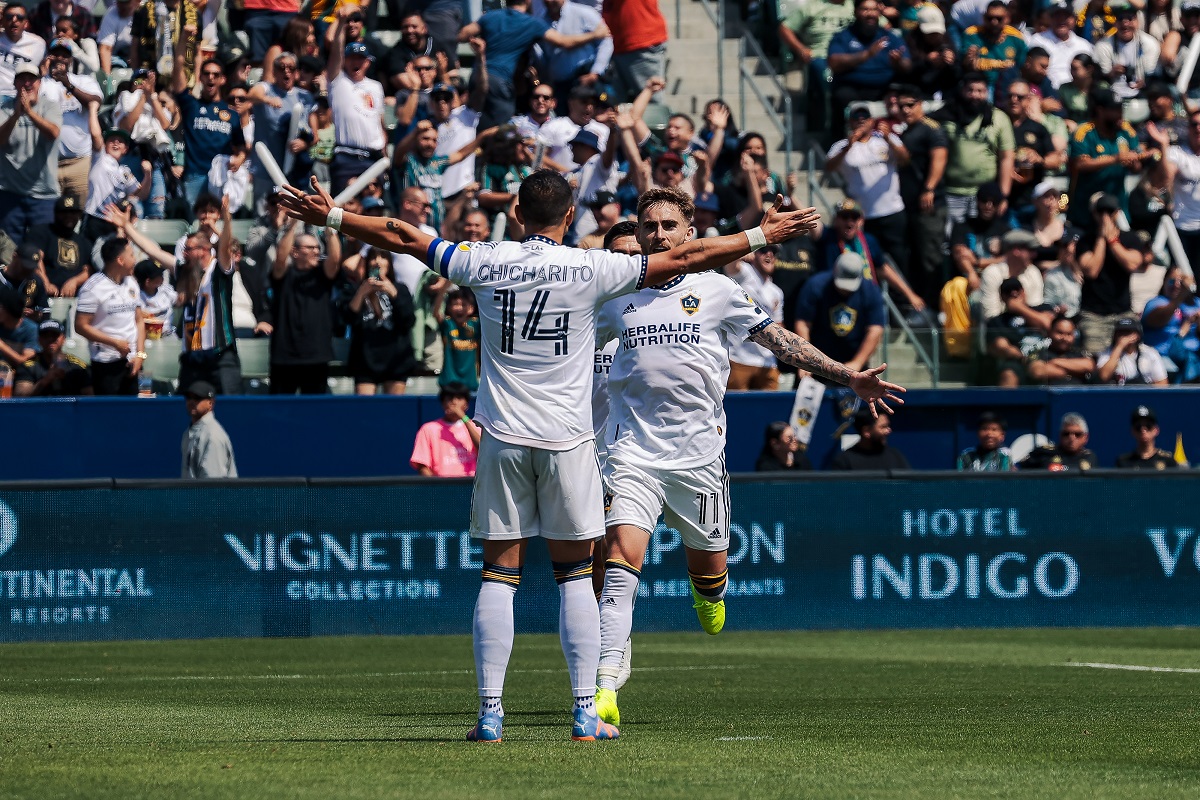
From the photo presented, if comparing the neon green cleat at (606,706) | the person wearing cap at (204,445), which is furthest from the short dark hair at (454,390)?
the neon green cleat at (606,706)

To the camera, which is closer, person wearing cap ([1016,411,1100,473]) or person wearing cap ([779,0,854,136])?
person wearing cap ([1016,411,1100,473])

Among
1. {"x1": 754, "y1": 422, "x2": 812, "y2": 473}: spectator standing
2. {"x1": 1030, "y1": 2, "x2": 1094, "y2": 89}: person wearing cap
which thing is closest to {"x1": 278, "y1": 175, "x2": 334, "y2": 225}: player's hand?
{"x1": 754, "y1": 422, "x2": 812, "y2": 473}: spectator standing

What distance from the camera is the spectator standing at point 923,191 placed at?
20.2m

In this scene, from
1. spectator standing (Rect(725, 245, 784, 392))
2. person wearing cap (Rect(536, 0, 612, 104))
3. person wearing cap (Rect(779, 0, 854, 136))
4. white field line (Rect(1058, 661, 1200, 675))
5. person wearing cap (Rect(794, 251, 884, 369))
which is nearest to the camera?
white field line (Rect(1058, 661, 1200, 675))

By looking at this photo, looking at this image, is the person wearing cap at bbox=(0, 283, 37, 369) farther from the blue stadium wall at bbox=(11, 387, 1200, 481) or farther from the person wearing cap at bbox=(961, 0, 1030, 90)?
the person wearing cap at bbox=(961, 0, 1030, 90)

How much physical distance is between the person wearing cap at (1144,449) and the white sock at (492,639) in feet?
36.4

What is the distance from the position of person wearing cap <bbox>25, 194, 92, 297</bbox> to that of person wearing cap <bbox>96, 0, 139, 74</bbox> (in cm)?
249

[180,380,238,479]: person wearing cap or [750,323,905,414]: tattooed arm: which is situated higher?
[750,323,905,414]: tattooed arm

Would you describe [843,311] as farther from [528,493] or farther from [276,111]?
[528,493]

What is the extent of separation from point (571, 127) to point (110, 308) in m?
5.11

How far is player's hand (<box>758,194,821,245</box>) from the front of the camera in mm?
7766

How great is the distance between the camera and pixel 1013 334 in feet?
61.2

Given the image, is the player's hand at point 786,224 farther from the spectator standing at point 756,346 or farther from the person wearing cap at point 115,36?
the person wearing cap at point 115,36

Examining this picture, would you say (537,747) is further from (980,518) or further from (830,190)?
(830,190)
